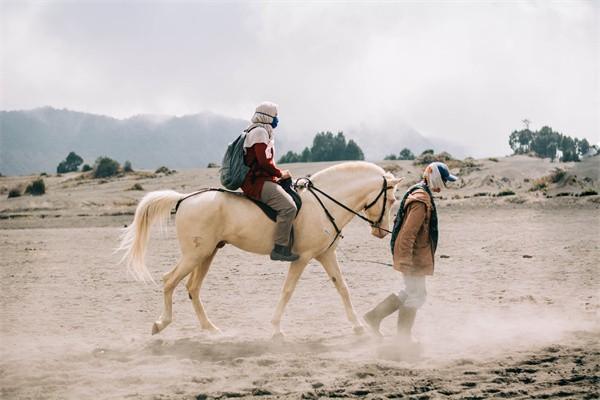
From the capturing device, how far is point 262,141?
7133 mm

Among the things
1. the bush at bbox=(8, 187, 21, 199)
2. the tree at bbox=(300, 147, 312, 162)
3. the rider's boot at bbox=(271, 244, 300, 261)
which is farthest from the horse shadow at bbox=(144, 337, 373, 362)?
the tree at bbox=(300, 147, 312, 162)

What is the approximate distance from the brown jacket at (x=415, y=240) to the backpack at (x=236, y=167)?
1942 mm

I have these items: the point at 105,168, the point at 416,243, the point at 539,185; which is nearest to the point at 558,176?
the point at 539,185

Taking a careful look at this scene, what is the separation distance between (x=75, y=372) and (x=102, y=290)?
16.0ft

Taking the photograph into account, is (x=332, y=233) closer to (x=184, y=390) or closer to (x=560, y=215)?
(x=184, y=390)

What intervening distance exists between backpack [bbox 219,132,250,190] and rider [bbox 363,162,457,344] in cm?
193

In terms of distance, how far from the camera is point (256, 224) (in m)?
7.42

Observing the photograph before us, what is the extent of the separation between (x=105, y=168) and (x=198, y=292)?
46407mm

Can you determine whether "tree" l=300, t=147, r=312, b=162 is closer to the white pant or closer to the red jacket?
the red jacket

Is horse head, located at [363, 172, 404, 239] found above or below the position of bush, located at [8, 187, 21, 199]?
above

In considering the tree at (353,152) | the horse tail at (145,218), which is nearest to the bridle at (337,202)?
the horse tail at (145,218)

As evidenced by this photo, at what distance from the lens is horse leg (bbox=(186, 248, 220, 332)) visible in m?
7.69

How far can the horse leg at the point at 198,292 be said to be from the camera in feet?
25.2

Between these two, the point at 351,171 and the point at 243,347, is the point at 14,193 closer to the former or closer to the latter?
the point at 351,171
